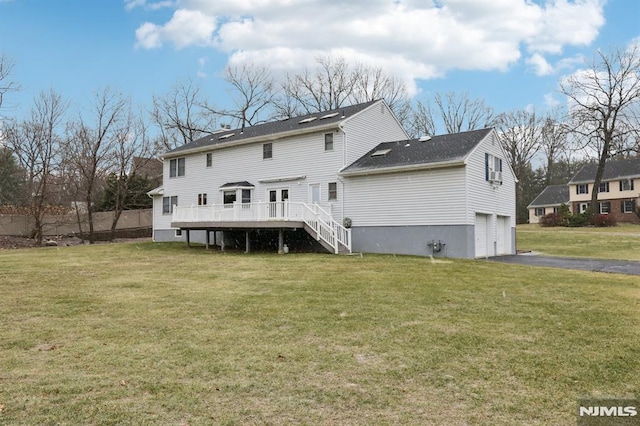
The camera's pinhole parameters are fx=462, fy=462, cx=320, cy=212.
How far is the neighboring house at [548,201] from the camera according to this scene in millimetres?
52906

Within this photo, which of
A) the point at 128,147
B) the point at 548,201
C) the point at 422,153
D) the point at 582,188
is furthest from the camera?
the point at 548,201

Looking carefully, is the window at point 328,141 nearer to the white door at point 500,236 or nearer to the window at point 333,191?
the window at point 333,191

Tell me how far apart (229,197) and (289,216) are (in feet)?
22.5

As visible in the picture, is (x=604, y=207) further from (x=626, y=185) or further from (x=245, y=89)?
(x=245, y=89)

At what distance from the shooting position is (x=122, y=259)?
56.8 feet

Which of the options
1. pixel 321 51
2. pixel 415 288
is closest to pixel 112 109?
pixel 321 51

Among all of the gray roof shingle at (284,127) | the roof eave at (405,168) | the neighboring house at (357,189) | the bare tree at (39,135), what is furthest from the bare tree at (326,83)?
the roof eave at (405,168)

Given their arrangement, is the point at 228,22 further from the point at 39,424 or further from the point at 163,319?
the point at 39,424

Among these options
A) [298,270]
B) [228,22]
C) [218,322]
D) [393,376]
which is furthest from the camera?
[228,22]

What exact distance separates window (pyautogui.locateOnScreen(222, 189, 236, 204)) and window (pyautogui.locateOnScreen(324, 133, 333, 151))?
234 inches

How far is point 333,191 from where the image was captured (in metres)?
21.2

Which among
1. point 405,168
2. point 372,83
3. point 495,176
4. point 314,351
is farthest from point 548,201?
point 314,351

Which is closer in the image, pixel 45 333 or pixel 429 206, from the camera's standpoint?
pixel 45 333

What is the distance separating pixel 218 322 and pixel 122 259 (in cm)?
1198
